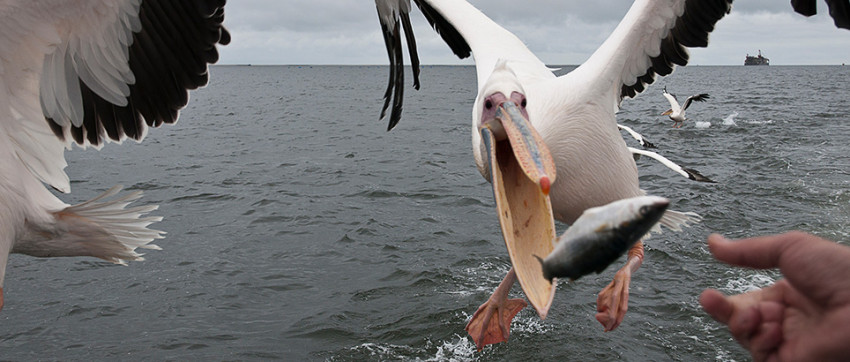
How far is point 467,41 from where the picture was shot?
5199 mm

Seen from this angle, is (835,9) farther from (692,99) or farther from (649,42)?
(692,99)

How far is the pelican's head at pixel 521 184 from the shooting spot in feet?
7.55

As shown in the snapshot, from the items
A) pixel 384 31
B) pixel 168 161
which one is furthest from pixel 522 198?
pixel 168 161

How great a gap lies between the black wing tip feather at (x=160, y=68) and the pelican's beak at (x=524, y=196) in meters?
1.85

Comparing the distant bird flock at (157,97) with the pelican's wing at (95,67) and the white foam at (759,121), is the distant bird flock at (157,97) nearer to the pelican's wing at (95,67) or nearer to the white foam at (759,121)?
the pelican's wing at (95,67)

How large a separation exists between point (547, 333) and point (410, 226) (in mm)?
3520

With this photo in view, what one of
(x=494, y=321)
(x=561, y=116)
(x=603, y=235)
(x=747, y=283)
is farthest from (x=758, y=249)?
(x=747, y=283)

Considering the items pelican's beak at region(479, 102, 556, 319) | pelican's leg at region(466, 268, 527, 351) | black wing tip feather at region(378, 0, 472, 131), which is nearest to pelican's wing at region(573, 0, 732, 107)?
pelican's beak at region(479, 102, 556, 319)

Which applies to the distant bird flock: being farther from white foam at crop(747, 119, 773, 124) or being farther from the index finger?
white foam at crop(747, 119, 773, 124)

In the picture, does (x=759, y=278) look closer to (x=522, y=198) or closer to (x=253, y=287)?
(x=522, y=198)

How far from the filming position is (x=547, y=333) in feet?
16.7

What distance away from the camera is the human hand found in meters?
1.21

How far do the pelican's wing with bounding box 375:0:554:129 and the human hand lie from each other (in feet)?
10.3

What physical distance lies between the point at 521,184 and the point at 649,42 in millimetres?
1981
